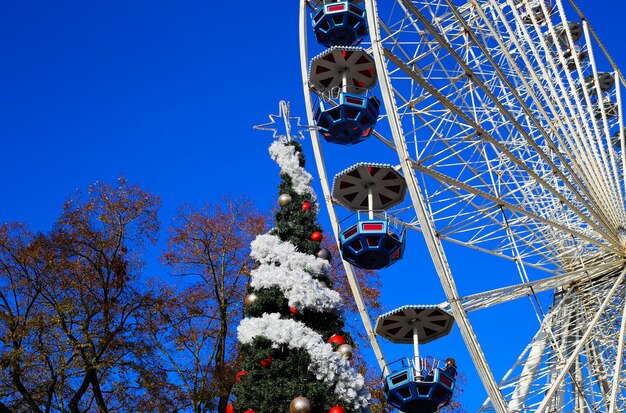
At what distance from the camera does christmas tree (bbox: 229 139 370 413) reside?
1227 centimetres

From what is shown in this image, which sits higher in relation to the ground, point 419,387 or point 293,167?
point 293,167

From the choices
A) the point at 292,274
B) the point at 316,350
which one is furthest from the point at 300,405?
the point at 292,274

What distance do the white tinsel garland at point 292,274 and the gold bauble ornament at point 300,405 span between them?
1.84m

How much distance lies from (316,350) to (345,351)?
1.58 ft

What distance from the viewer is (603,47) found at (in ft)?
79.1

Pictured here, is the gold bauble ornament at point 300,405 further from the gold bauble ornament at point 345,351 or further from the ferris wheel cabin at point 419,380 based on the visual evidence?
the ferris wheel cabin at point 419,380

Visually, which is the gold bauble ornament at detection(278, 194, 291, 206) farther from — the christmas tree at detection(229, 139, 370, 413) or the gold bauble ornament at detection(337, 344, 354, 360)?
the gold bauble ornament at detection(337, 344, 354, 360)

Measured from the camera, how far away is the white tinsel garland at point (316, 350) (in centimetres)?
1234

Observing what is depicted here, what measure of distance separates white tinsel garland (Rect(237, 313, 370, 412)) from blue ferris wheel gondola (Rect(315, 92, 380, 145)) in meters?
5.34

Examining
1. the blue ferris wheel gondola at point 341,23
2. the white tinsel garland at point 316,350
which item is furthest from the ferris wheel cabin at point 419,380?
the blue ferris wheel gondola at point 341,23

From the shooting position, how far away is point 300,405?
1162 cm

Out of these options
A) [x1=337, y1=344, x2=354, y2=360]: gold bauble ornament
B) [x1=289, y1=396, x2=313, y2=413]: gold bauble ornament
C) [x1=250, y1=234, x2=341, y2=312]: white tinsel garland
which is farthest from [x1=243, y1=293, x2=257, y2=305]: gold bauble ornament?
[x1=289, y1=396, x2=313, y2=413]: gold bauble ornament

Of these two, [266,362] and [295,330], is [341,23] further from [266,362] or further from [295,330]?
[266,362]

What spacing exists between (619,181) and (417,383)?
795 cm
